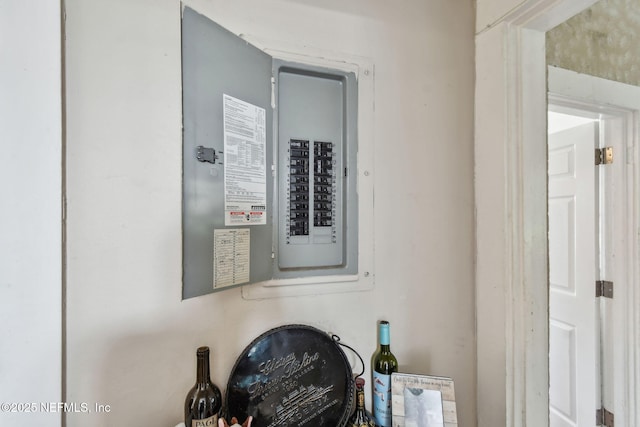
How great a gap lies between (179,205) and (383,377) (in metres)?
0.78

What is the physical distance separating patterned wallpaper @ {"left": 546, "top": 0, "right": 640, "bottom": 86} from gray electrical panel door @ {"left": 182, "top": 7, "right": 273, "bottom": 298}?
1183 mm

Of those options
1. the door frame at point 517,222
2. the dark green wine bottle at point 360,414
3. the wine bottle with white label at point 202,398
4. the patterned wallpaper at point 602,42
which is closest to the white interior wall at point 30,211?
the wine bottle with white label at point 202,398

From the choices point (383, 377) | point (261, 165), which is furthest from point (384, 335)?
point (261, 165)

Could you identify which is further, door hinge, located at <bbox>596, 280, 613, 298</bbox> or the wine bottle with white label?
door hinge, located at <bbox>596, 280, 613, 298</bbox>

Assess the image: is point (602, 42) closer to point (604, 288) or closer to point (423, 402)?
point (604, 288)

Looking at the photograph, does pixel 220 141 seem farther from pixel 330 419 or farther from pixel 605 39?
pixel 605 39

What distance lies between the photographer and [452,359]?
92 cm

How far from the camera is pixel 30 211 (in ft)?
1.75

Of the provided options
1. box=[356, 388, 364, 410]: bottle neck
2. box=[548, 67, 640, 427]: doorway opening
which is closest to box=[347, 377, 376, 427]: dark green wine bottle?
box=[356, 388, 364, 410]: bottle neck

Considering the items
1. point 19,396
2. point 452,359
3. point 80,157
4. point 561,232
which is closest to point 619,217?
point 561,232

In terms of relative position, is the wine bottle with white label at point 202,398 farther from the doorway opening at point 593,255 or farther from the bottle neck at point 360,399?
the doorway opening at point 593,255

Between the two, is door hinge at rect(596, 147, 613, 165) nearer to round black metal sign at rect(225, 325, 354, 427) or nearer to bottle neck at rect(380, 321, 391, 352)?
bottle neck at rect(380, 321, 391, 352)

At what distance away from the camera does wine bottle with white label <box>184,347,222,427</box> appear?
0.61 meters

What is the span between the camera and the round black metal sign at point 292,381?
683 millimetres
